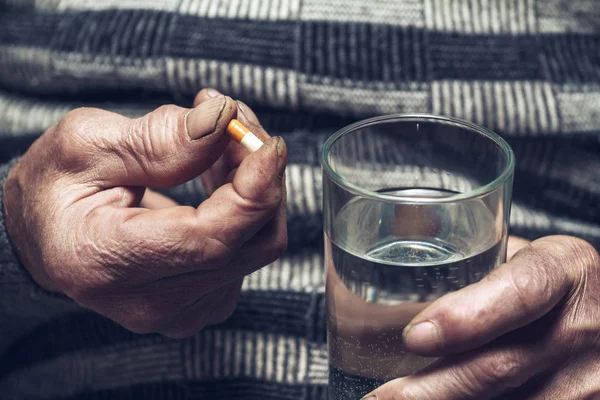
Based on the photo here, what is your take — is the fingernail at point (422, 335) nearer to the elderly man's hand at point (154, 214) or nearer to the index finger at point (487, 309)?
the index finger at point (487, 309)

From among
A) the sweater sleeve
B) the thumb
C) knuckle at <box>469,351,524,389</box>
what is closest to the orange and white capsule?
the thumb

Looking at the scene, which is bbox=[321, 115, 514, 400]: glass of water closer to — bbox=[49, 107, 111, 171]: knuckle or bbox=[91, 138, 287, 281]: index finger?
bbox=[91, 138, 287, 281]: index finger

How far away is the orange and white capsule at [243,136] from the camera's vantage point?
0.53m

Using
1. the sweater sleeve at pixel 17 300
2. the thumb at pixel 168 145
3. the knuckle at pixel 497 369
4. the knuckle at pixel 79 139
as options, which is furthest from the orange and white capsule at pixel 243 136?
the sweater sleeve at pixel 17 300

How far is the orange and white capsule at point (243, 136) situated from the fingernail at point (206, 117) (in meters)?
0.02

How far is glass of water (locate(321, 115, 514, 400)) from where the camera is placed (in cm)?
49

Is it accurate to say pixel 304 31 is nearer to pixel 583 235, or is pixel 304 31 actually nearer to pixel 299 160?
pixel 299 160

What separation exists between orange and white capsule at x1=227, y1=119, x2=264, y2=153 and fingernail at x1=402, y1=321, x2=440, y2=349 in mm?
177

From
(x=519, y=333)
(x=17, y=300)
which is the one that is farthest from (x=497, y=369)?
(x=17, y=300)

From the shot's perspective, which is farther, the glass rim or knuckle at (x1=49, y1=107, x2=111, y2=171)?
knuckle at (x1=49, y1=107, x2=111, y2=171)

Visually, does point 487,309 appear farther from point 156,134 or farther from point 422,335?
point 156,134

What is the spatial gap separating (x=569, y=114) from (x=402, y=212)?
0.50 m

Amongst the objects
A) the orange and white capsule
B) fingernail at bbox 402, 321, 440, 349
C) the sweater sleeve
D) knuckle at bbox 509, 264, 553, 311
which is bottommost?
the sweater sleeve

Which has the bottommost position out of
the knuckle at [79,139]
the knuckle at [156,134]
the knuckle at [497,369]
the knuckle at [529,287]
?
the knuckle at [497,369]
